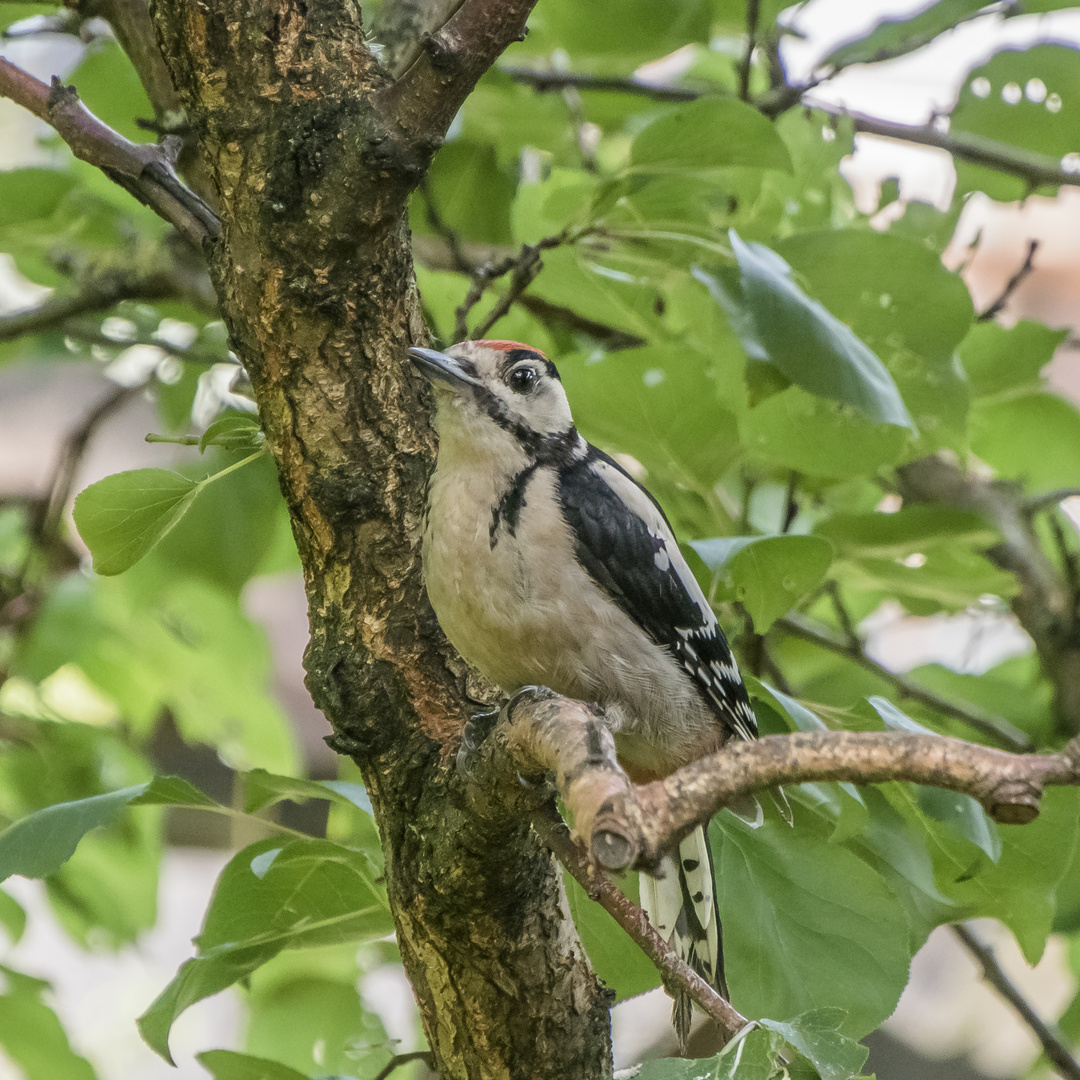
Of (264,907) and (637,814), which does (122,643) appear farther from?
(637,814)

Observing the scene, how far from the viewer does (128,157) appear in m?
1.27

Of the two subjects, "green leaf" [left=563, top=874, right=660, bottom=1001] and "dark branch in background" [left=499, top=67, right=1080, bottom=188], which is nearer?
"green leaf" [left=563, top=874, right=660, bottom=1001]

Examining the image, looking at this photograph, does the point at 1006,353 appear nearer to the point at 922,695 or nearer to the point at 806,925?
the point at 922,695

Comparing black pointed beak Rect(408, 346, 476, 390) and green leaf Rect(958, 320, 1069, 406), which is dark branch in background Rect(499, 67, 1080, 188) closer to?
green leaf Rect(958, 320, 1069, 406)

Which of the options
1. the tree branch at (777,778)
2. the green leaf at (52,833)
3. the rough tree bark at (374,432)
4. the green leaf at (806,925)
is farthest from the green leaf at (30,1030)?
the tree branch at (777,778)

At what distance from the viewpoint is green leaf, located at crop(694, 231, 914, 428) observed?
129 cm

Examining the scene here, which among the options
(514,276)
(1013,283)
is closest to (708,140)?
(514,276)

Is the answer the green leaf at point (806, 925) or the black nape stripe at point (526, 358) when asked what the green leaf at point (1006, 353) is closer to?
the black nape stripe at point (526, 358)

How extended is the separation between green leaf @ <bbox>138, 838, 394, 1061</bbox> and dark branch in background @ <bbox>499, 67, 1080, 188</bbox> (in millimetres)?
1310

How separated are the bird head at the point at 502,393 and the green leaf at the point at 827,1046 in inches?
30.5

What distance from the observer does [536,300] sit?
2.08 m

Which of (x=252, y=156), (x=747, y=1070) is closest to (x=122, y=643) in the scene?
(x=252, y=156)

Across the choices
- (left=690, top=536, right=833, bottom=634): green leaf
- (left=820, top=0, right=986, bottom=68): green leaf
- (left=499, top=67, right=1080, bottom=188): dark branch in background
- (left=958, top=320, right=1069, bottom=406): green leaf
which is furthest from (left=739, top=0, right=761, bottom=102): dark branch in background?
(left=690, top=536, right=833, bottom=634): green leaf

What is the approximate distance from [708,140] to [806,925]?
1.01 metres
